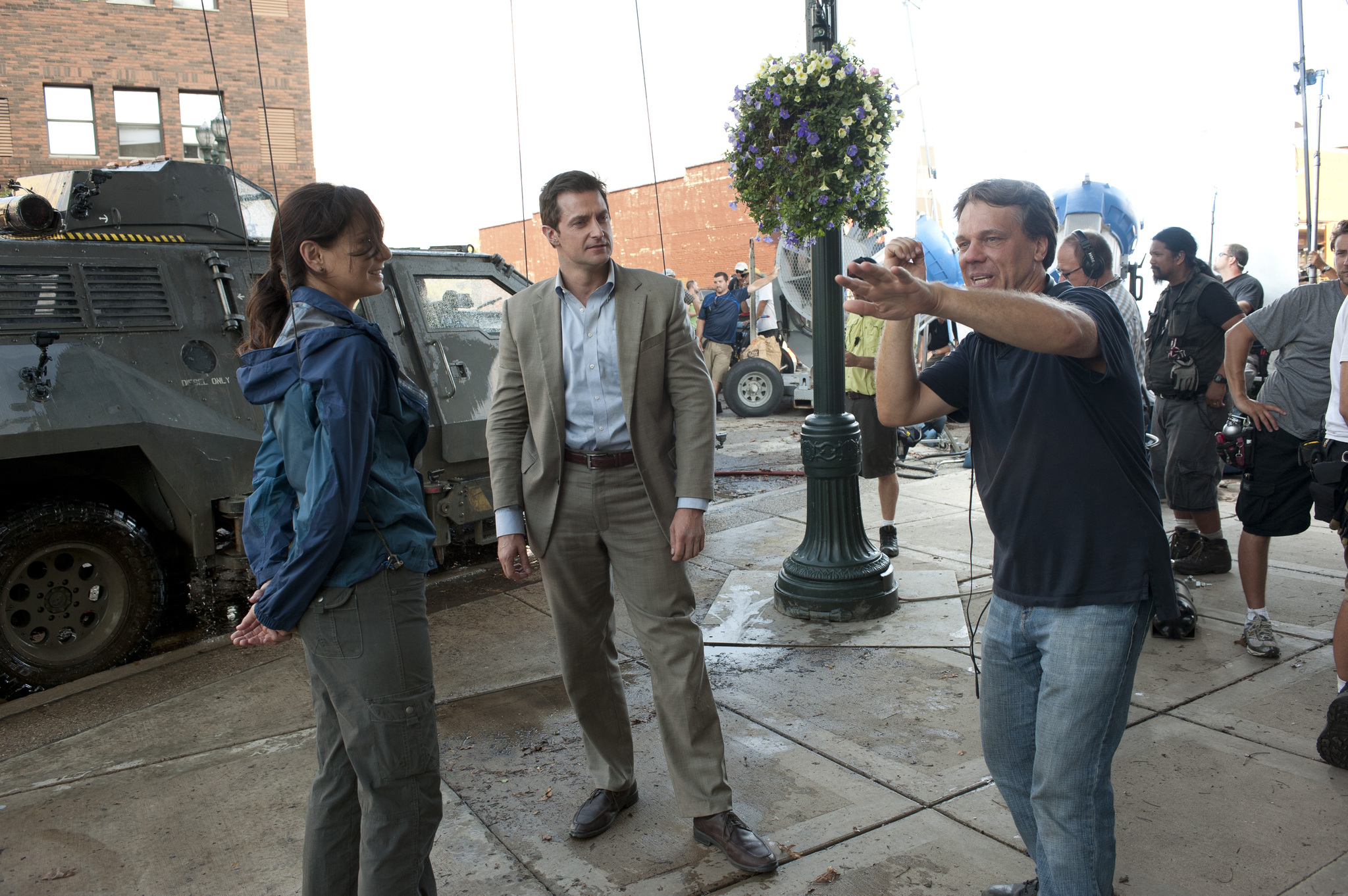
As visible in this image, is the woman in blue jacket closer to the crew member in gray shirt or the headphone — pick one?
the headphone

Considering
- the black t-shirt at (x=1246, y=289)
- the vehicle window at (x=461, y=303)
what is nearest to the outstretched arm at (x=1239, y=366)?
the vehicle window at (x=461, y=303)

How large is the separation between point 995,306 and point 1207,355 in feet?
12.9

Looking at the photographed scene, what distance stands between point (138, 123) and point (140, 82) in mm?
907

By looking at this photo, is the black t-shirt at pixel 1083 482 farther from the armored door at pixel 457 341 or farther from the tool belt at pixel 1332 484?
the armored door at pixel 457 341

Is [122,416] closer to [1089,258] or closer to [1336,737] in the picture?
[1089,258]

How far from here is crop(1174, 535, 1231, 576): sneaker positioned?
5.19 m

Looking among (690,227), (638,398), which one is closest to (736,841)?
(638,398)

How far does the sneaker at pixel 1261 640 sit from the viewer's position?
396 centimetres

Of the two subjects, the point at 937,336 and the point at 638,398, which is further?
the point at 937,336

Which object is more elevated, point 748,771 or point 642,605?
point 642,605

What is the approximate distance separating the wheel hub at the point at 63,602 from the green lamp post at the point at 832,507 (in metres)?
3.38

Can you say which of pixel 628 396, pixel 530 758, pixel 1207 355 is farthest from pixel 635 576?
pixel 1207 355

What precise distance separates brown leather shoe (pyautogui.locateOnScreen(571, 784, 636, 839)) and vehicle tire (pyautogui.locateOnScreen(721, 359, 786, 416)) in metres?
10.9

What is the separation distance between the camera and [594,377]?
2725 millimetres
